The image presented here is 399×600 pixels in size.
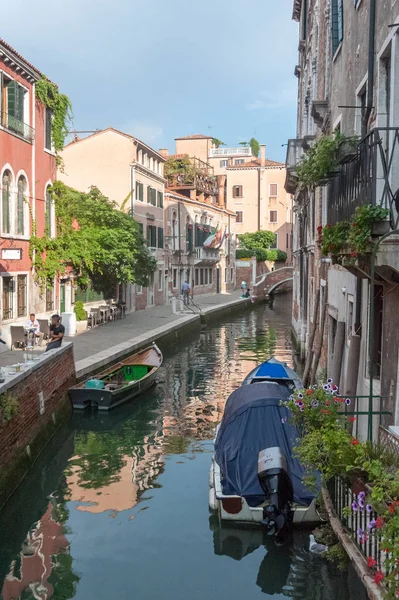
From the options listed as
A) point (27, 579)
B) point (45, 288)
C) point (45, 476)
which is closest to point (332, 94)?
point (45, 476)

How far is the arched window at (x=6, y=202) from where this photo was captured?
17000mm

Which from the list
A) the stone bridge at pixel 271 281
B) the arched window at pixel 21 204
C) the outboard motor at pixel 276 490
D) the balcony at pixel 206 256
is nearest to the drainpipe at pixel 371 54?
the outboard motor at pixel 276 490

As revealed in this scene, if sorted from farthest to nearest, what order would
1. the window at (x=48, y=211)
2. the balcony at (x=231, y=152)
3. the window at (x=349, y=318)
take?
the balcony at (x=231, y=152), the window at (x=48, y=211), the window at (x=349, y=318)

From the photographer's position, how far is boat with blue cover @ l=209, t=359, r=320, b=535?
7531mm

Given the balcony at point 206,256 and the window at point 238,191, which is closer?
the balcony at point 206,256

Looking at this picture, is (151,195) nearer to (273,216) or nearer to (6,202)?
(6,202)

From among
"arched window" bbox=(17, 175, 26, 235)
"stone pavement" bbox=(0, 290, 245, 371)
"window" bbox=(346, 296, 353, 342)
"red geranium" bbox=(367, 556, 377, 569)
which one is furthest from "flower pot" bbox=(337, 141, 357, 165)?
"arched window" bbox=(17, 175, 26, 235)

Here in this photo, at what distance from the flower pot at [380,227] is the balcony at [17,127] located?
1302 centimetres

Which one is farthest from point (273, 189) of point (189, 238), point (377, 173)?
point (377, 173)

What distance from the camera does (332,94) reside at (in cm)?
1198

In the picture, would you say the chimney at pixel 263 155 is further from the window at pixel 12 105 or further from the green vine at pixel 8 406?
the green vine at pixel 8 406

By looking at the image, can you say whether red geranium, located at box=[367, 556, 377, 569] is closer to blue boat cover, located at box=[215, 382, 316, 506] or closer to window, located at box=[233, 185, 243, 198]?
blue boat cover, located at box=[215, 382, 316, 506]

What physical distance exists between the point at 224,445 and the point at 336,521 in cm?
341

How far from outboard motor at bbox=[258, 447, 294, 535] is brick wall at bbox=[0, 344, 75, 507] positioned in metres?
3.39
